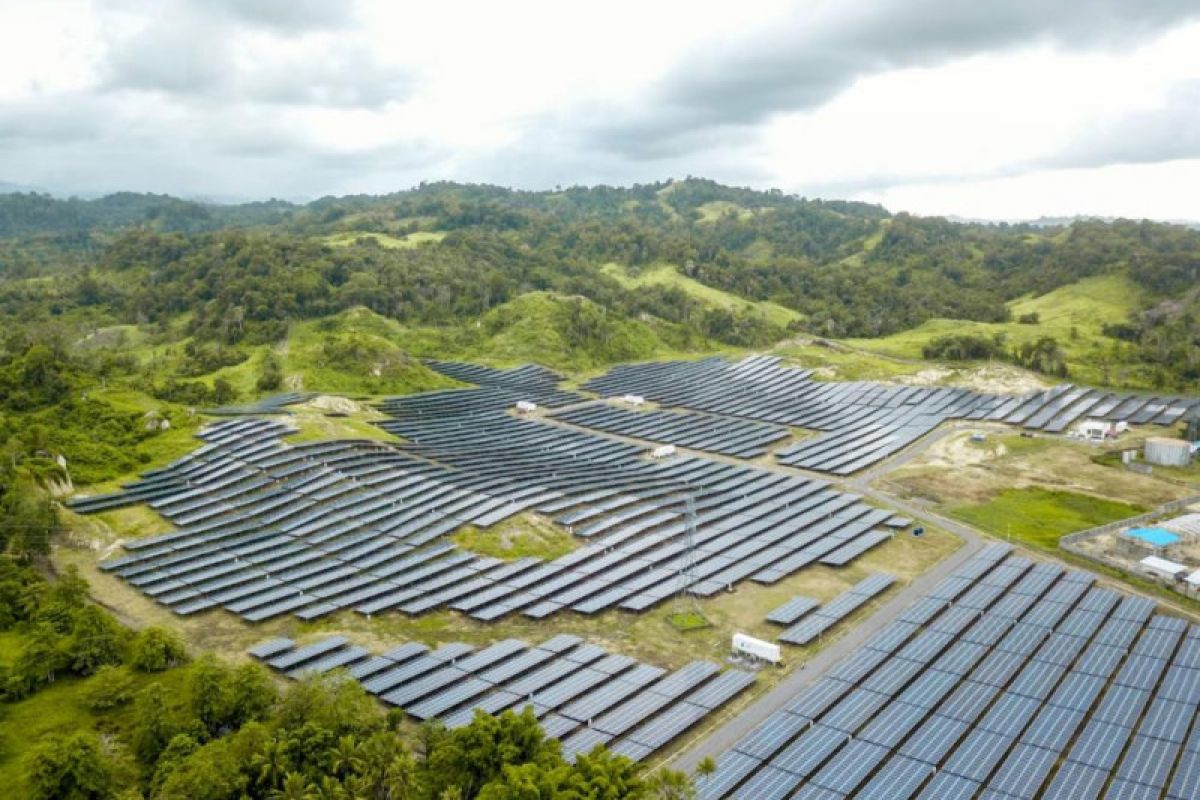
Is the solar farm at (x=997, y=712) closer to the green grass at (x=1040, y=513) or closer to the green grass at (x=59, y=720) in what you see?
the green grass at (x=1040, y=513)

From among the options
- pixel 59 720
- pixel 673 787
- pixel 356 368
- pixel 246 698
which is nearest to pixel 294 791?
pixel 246 698

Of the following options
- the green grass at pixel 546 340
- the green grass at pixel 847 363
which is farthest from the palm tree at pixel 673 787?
the green grass at pixel 546 340

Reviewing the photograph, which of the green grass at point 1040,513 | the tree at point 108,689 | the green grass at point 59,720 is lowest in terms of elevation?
the green grass at point 59,720

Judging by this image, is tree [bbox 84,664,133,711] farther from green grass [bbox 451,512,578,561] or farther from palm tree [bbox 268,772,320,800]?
green grass [bbox 451,512,578,561]

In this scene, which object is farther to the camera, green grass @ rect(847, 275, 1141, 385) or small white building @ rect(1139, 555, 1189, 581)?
green grass @ rect(847, 275, 1141, 385)

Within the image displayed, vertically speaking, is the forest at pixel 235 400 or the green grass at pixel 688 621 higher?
the forest at pixel 235 400

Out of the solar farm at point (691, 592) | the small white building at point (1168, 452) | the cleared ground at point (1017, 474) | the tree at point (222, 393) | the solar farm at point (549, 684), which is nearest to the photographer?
the solar farm at point (691, 592)

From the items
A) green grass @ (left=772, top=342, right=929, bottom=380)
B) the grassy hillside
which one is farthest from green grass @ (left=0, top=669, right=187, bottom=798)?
green grass @ (left=772, top=342, right=929, bottom=380)
